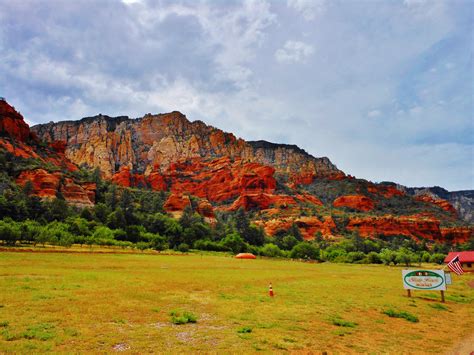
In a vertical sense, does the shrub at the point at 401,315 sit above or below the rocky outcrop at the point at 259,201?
below

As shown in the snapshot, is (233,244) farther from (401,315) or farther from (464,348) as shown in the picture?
(464,348)

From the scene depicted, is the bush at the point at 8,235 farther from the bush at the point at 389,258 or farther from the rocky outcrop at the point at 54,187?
the bush at the point at 389,258

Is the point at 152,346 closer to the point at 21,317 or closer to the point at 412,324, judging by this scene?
the point at 21,317

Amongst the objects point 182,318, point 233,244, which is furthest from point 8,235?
point 182,318

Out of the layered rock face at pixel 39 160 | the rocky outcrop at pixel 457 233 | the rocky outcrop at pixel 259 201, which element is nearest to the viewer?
the layered rock face at pixel 39 160

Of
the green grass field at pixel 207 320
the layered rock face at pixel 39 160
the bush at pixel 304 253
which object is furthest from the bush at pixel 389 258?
the layered rock face at pixel 39 160

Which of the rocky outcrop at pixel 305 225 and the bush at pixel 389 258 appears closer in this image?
the bush at pixel 389 258

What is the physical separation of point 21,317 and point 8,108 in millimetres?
158170

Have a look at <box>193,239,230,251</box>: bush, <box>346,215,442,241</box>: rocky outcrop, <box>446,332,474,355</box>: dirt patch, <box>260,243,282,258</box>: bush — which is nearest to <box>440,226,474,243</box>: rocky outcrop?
<box>346,215,442,241</box>: rocky outcrop

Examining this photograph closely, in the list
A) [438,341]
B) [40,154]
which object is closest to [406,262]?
[438,341]

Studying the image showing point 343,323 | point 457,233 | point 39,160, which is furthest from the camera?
point 457,233

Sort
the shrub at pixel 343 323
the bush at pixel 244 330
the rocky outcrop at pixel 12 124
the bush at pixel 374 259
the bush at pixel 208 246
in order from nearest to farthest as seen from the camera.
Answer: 1. the bush at pixel 244 330
2. the shrub at pixel 343 323
3. the bush at pixel 374 259
4. the bush at pixel 208 246
5. the rocky outcrop at pixel 12 124

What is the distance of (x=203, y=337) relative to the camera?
1194cm

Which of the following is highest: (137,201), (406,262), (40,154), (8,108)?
(8,108)
